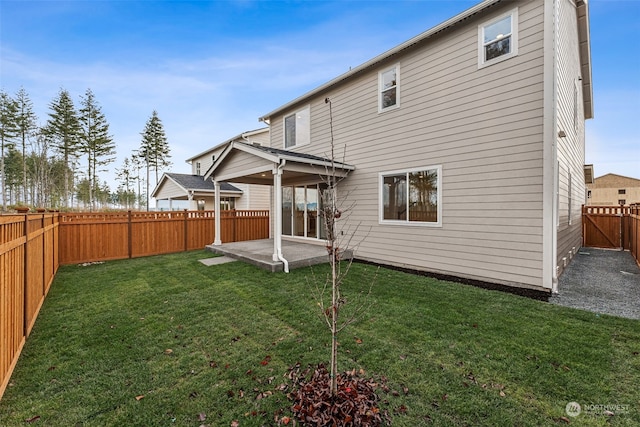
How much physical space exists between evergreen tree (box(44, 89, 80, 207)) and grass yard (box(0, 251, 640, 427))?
26.2 meters

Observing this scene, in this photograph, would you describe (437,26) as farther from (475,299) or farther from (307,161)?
(475,299)

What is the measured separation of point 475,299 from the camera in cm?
478

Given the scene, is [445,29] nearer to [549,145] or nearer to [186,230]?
[549,145]

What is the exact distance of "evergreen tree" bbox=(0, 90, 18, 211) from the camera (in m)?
20.1

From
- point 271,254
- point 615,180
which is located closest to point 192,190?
point 271,254

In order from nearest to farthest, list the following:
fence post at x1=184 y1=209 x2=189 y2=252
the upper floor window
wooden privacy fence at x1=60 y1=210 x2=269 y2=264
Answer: the upper floor window, wooden privacy fence at x1=60 y1=210 x2=269 y2=264, fence post at x1=184 y1=209 x2=189 y2=252

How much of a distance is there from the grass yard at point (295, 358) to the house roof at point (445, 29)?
18.6 ft

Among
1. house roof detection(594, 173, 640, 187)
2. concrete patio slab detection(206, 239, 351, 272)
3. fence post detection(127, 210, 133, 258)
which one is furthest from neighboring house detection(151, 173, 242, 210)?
house roof detection(594, 173, 640, 187)

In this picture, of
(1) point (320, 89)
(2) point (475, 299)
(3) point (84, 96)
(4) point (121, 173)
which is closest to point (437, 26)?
(1) point (320, 89)

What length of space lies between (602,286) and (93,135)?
34.0 m

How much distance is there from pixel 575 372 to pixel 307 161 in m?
6.04

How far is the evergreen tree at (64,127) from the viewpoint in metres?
22.8

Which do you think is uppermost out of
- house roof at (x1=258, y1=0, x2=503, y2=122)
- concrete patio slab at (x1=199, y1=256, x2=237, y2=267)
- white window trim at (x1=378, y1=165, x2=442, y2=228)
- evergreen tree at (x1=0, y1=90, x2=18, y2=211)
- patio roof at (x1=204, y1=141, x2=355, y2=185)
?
evergreen tree at (x1=0, y1=90, x2=18, y2=211)

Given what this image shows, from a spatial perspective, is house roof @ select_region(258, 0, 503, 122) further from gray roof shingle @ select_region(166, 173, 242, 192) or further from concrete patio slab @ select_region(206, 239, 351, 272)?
gray roof shingle @ select_region(166, 173, 242, 192)
